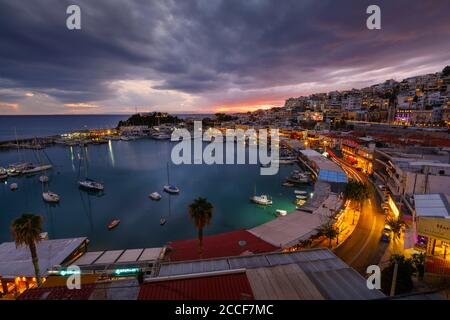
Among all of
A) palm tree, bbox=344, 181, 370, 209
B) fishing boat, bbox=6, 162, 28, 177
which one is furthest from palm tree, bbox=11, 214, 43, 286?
fishing boat, bbox=6, 162, 28, 177

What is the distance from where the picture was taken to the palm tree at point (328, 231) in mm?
22703

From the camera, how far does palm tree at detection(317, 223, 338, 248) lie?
22.7m

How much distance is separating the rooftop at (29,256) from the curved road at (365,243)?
26112mm

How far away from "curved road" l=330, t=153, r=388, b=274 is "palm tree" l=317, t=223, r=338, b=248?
1504 mm

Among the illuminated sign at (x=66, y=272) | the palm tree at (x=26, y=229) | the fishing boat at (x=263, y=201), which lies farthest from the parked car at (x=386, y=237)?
the palm tree at (x=26, y=229)

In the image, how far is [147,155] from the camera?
3706 inches

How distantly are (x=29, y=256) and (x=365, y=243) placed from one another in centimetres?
3257

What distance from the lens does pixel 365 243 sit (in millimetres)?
23828

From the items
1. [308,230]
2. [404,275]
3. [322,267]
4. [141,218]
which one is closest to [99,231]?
[141,218]

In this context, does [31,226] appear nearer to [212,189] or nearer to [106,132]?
[212,189]

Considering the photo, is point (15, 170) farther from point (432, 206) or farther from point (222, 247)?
point (432, 206)

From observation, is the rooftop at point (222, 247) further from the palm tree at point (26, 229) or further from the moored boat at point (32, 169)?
the moored boat at point (32, 169)

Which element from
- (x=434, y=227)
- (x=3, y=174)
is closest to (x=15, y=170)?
(x=3, y=174)
